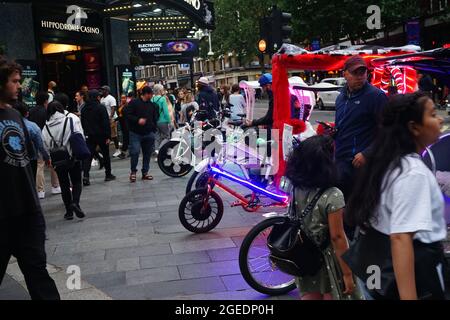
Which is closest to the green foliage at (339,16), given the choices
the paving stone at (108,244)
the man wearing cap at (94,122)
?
the man wearing cap at (94,122)

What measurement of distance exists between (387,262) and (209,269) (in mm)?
2980

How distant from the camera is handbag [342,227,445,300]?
81.2 inches

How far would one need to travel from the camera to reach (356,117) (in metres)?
4.64

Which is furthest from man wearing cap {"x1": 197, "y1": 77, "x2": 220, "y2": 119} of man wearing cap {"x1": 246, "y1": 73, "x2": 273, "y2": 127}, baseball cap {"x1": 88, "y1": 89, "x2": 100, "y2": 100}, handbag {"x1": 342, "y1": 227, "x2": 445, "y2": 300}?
handbag {"x1": 342, "y1": 227, "x2": 445, "y2": 300}

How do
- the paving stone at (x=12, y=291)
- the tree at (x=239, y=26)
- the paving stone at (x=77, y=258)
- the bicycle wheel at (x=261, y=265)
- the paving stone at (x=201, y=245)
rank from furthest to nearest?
the tree at (x=239, y=26)
the paving stone at (x=201, y=245)
the paving stone at (x=77, y=258)
the paving stone at (x=12, y=291)
the bicycle wheel at (x=261, y=265)

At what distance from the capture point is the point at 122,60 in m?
17.9

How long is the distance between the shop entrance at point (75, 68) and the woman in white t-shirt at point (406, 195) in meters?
15.4

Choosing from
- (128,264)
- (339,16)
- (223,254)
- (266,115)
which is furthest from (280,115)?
(339,16)

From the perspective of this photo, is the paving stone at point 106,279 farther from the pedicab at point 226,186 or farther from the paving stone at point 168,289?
the pedicab at point 226,186

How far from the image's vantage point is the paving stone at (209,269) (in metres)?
4.80

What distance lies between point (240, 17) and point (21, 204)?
5435 cm
